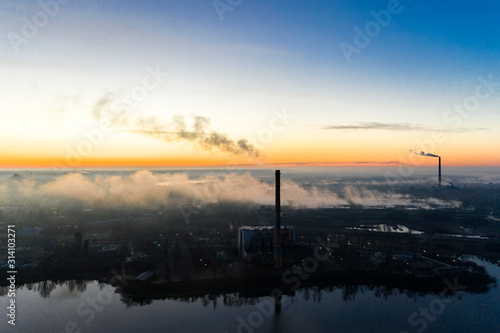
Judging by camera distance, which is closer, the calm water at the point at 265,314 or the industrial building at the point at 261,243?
the calm water at the point at 265,314

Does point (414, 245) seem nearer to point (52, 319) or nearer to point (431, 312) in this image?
point (431, 312)

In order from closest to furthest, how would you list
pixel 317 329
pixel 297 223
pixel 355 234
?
pixel 317 329
pixel 355 234
pixel 297 223

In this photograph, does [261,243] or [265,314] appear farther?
[261,243]

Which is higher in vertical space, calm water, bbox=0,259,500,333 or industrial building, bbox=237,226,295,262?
industrial building, bbox=237,226,295,262

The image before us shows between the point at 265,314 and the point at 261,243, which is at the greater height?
the point at 261,243

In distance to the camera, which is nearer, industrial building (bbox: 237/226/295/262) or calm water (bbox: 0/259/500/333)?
calm water (bbox: 0/259/500/333)

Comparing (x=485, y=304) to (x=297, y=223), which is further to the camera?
(x=297, y=223)

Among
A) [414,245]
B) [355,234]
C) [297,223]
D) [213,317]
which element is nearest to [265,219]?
[297,223]

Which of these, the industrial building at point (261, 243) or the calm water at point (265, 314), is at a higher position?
the industrial building at point (261, 243)
